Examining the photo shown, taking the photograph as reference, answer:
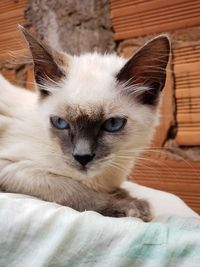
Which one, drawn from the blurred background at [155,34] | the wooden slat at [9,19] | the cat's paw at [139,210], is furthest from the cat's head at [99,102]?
the wooden slat at [9,19]

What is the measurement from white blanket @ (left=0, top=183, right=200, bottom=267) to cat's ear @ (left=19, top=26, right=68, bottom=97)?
366 mm

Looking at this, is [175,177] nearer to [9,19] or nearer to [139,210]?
[139,210]

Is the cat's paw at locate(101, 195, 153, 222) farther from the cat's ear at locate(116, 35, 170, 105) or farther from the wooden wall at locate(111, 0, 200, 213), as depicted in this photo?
the wooden wall at locate(111, 0, 200, 213)

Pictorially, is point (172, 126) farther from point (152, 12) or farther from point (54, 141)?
point (54, 141)

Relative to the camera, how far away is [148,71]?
1031 mm

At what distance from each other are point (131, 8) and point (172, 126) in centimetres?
46

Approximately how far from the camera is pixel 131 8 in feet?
5.29

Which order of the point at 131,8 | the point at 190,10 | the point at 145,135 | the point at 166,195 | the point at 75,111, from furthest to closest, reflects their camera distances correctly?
1. the point at 131,8
2. the point at 190,10
3. the point at 166,195
4. the point at 145,135
5. the point at 75,111

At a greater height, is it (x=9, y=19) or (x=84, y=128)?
(x=9, y=19)

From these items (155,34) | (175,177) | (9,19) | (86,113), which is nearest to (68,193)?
(86,113)

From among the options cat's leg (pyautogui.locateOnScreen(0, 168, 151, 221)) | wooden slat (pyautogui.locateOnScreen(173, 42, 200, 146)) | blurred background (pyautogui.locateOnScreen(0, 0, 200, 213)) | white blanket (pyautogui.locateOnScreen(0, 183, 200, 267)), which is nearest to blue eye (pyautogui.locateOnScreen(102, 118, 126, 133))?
cat's leg (pyautogui.locateOnScreen(0, 168, 151, 221))

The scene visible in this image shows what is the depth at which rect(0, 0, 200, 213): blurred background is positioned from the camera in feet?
4.92

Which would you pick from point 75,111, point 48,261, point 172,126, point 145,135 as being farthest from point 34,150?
point 172,126

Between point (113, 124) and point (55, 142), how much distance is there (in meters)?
0.14
